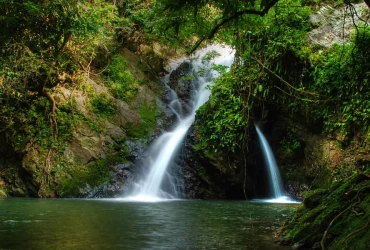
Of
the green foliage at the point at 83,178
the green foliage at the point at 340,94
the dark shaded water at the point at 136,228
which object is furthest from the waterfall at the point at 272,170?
the green foliage at the point at 83,178

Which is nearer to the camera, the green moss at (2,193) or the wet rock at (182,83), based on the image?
the green moss at (2,193)

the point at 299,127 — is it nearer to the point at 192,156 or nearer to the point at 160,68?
the point at 192,156

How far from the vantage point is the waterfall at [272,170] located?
12000 millimetres

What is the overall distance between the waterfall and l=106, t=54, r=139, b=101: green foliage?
5.98 metres

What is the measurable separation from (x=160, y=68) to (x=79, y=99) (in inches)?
223

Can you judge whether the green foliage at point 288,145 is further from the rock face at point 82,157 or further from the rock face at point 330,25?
the rock face at point 82,157

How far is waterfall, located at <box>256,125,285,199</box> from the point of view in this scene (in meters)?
12.0

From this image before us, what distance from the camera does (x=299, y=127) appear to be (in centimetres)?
1191

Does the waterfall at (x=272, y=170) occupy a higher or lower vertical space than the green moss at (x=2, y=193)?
higher

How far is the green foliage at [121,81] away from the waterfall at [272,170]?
19.6 ft

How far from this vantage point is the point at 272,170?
1216 cm

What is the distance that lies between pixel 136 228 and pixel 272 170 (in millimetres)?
7360

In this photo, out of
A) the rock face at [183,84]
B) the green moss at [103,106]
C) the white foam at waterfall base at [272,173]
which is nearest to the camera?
the white foam at waterfall base at [272,173]

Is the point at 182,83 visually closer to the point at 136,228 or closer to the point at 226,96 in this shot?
the point at 226,96
